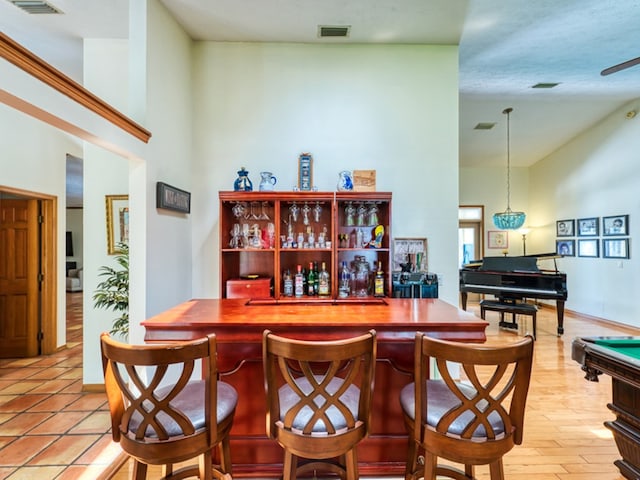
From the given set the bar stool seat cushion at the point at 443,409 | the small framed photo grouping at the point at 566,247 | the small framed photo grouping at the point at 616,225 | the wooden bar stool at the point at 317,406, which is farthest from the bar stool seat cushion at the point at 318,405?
the small framed photo grouping at the point at 566,247

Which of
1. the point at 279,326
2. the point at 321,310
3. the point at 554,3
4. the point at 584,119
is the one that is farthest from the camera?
the point at 584,119

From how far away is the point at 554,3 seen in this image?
2943mm

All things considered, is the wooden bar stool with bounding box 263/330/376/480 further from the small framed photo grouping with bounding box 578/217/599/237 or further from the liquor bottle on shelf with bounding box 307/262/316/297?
the small framed photo grouping with bounding box 578/217/599/237

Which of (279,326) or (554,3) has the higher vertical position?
(554,3)

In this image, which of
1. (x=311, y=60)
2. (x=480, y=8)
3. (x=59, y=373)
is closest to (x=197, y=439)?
(x=59, y=373)

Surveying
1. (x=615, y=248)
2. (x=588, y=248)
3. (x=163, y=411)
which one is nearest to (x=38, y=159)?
(x=163, y=411)

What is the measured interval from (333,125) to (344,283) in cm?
179

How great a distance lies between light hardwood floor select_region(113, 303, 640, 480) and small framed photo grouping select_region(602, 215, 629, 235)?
2718mm

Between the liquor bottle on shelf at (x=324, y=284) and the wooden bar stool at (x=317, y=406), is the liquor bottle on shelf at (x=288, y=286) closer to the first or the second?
the liquor bottle on shelf at (x=324, y=284)

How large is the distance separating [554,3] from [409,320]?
3226 mm

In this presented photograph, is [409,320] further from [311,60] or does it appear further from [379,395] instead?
[311,60]

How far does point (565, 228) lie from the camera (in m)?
6.97

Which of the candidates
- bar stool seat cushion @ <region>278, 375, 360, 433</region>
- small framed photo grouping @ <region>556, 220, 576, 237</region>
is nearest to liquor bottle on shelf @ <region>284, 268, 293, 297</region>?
bar stool seat cushion @ <region>278, 375, 360, 433</region>

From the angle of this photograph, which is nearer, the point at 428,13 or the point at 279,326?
the point at 279,326
